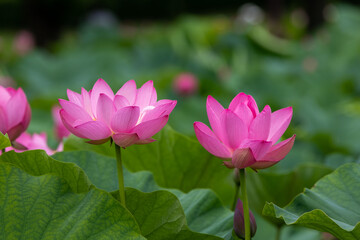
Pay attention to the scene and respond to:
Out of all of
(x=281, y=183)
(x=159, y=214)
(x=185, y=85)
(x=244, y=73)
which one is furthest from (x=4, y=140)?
(x=244, y=73)

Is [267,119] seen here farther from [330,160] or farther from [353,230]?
[330,160]

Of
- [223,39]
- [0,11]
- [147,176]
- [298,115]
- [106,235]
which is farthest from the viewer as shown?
[0,11]

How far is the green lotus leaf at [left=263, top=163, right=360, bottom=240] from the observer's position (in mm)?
728

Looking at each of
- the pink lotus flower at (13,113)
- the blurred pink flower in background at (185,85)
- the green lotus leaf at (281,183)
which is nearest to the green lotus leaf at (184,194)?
the pink lotus flower at (13,113)

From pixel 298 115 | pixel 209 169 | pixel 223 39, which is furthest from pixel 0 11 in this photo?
pixel 209 169

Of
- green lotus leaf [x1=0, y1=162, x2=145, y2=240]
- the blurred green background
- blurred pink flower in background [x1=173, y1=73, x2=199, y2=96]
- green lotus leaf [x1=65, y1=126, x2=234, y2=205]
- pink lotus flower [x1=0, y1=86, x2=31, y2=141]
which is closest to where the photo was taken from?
green lotus leaf [x1=0, y1=162, x2=145, y2=240]

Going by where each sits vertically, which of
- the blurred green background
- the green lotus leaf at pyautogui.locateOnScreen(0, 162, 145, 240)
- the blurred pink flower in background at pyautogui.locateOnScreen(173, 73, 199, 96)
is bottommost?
the blurred green background

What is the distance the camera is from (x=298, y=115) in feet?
8.20

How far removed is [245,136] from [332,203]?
19 cm

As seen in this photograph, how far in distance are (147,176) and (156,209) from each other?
0.16m

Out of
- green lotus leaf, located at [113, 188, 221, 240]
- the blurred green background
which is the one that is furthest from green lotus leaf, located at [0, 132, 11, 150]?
the blurred green background

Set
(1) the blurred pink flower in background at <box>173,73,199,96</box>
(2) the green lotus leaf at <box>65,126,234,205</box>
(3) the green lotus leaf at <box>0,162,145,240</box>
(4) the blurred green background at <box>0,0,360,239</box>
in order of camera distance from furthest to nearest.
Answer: (1) the blurred pink flower in background at <box>173,73,199,96</box>, (4) the blurred green background at <box>0,0,360,239</box>, (2) the green lotus leaf at <box>65,126,234,205</box>, (3) the green lotus leaf at <box>0,162,145,240</box>

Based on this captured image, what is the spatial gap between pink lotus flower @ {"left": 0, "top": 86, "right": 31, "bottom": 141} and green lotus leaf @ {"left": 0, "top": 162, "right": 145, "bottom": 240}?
16cm

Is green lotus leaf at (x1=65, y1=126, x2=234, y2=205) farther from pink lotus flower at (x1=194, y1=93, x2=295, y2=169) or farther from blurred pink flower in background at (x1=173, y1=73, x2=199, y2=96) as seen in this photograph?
blurred pink flower in background at (x1=173, y1=73, x2=199, y2=96)
